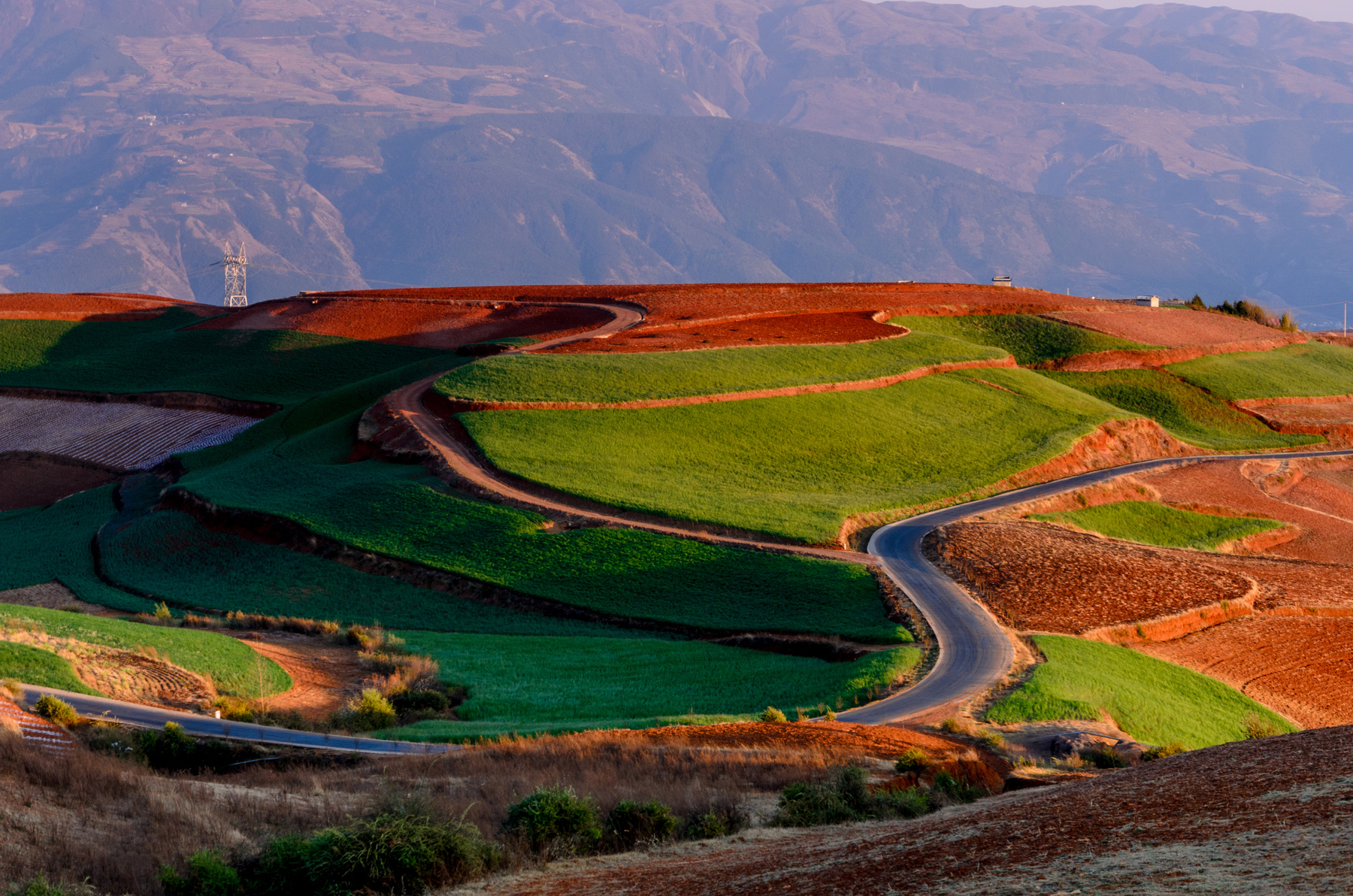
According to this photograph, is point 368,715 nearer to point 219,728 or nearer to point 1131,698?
point 219,728

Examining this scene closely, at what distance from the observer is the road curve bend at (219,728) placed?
2088 centimetres

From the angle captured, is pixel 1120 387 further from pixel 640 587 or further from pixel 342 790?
pixel 342 790

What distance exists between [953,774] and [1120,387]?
212ft

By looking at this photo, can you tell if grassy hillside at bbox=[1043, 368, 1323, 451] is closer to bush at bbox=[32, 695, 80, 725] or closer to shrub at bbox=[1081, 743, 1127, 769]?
shrub at bbox=[1081, 743, 1127, 769]

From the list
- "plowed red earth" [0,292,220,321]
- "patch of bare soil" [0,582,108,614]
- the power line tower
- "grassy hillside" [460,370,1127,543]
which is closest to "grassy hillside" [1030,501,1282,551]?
"grassy hillside" [460,370,1127,543]

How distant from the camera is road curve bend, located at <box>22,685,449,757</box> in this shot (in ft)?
68.5

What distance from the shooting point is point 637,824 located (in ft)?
A: 52.7

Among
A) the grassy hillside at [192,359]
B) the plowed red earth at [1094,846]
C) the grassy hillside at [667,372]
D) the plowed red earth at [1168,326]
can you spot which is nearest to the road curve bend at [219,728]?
the plowed red earth at [1094,846]

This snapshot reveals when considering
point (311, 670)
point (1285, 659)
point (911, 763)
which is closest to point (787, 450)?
point (1285, 659)

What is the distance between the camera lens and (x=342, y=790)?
17406 mm

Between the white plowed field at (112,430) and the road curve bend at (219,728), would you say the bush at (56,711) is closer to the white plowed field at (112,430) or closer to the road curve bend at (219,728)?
the road curve bend at (219,728)

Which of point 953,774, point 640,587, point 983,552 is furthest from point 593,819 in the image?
point 983,552

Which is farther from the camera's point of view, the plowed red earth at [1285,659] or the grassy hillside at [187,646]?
the plowed red earth at [1285,659]

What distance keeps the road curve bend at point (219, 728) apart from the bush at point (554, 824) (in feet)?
17.9
